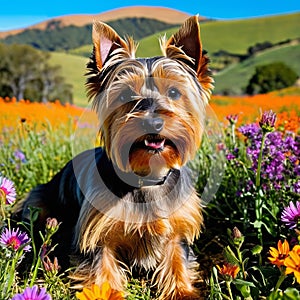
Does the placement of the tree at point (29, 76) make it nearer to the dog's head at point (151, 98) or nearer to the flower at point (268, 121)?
the dog's head at point (151, 98)

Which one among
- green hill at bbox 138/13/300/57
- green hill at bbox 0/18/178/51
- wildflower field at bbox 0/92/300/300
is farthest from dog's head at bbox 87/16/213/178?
green hill at bbox 0/18/178/51

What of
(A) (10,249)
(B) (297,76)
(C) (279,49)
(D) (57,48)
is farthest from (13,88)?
(D) (57,48)

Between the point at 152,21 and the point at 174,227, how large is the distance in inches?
3116

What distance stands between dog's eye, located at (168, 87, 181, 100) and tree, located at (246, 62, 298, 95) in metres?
28.3

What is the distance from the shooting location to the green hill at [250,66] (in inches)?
1463

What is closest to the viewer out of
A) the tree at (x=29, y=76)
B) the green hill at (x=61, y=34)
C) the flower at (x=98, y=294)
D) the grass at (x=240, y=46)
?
the flower at (x=98, y=294)

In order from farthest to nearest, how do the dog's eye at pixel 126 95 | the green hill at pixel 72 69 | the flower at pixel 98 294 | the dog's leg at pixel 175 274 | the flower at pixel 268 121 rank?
1. the green hill at pixel 72 69
2. the dog's leg at pixel 175 274
3. the dog's eye at pixel 126 95
4. the flower at pixel 268 121
5. the flower at pixel 98 294

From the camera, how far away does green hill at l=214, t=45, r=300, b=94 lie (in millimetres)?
37156

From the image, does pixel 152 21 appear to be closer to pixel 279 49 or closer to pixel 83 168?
pixel 279 49

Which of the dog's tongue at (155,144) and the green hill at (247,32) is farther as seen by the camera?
the green hill at (247,32)

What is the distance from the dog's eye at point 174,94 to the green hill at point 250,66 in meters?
31.6

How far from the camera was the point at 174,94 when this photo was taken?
→ 3.29 meters

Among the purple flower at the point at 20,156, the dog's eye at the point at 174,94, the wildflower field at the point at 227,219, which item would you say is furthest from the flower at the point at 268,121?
the purple flower at the point at 20,156

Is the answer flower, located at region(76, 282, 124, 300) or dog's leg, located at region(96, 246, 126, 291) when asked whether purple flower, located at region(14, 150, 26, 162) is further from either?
flower, located at region(76, 282, 124, 300)
